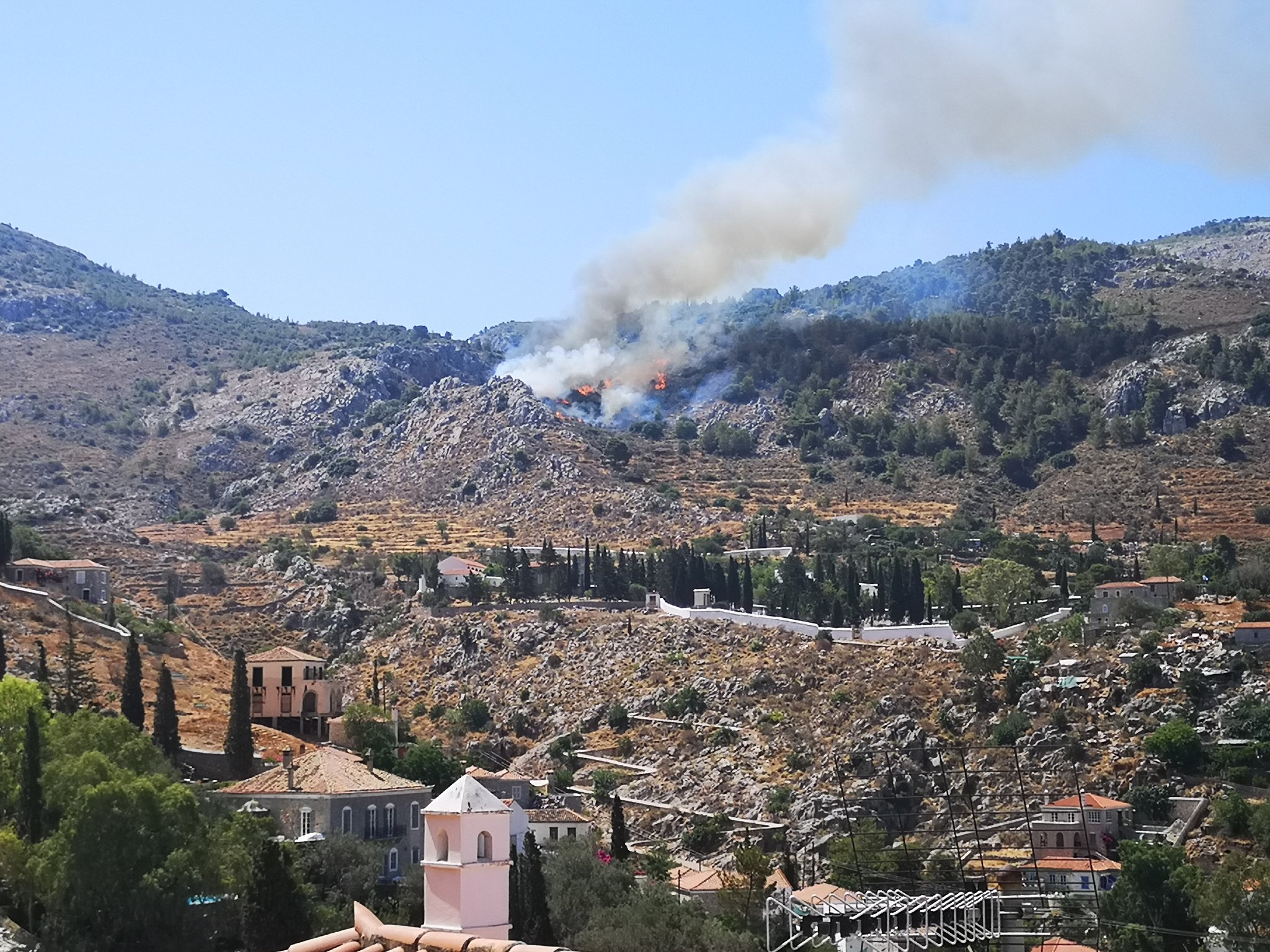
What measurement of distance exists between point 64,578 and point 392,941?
3457 inches

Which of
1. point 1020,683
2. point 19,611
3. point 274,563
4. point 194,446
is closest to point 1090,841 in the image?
point 1020,683

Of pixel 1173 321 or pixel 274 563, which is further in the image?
pixel 1173 321

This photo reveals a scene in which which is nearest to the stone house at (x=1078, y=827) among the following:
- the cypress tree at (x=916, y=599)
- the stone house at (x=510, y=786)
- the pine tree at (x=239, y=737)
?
the stone house at (x=510, y=786)

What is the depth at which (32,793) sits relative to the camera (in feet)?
196

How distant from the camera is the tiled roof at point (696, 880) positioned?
7669 centimetres

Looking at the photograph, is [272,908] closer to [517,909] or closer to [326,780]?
[517,909]

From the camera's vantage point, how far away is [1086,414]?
17650 cm

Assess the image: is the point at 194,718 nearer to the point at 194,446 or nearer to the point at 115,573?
the point at 115,573

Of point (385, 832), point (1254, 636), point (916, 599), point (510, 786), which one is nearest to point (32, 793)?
point (385, 832)

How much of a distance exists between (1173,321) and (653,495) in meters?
62.4

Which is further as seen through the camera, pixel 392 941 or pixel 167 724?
pixel 167 724

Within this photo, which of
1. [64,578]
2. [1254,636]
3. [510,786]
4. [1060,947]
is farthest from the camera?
[64,578]

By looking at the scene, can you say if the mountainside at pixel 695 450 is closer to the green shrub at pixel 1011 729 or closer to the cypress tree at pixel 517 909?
the green shrub at pixel 1011 729

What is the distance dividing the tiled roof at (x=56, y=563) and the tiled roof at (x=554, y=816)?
115 feet
